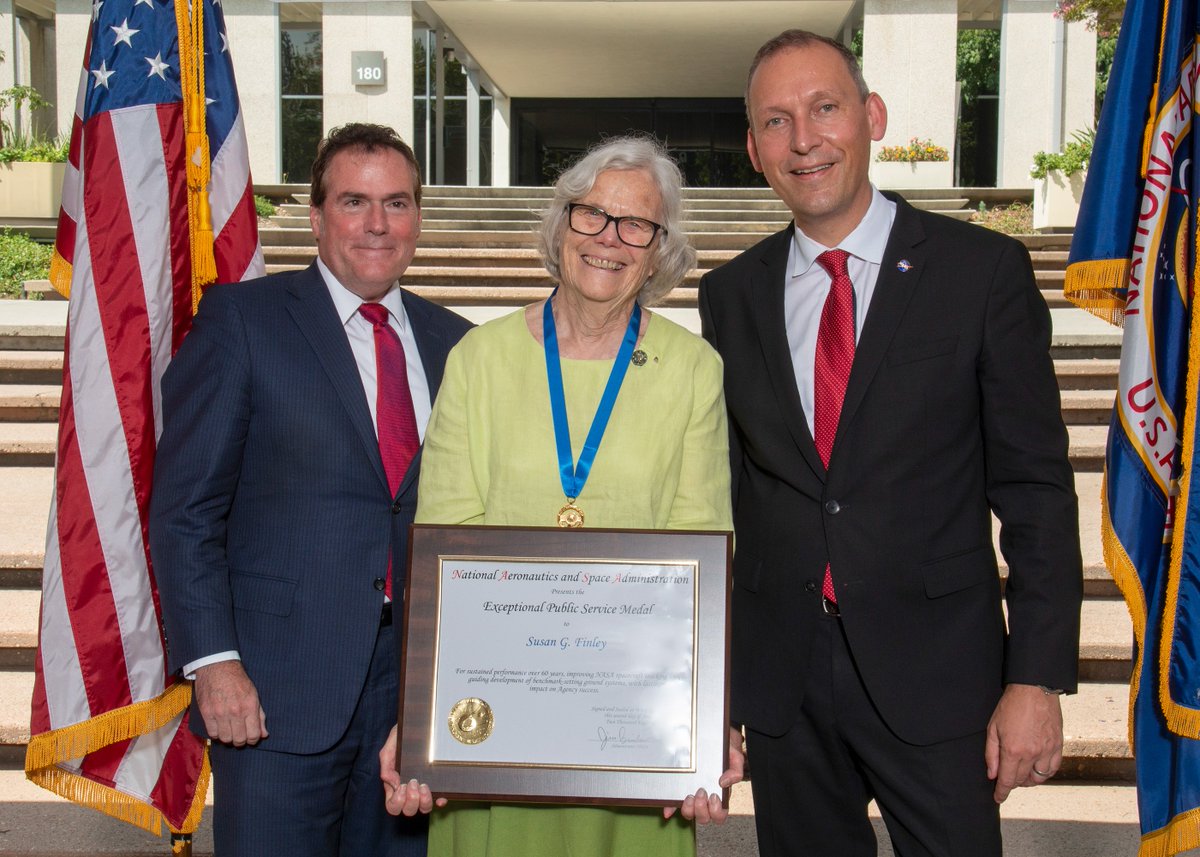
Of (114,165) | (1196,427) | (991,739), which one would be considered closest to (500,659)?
(991,739)

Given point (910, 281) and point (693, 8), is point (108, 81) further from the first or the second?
point (693, 8)

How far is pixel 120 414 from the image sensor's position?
9.02 ft

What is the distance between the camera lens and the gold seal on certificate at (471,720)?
6.79 feet

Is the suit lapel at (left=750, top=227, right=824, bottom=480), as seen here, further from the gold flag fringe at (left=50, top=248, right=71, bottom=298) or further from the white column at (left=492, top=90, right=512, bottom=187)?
the white column at (left=492, top=90, right=512, bottom=187)

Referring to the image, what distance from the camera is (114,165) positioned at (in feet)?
9.26

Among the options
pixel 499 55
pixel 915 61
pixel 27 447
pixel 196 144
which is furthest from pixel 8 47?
pixel 196 144

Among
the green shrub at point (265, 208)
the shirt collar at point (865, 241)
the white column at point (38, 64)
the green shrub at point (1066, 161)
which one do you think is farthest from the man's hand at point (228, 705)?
the white column at point (38, 64)

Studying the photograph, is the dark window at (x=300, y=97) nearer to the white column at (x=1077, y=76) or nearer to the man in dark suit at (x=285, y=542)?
the white column at (x=1077, y=76)

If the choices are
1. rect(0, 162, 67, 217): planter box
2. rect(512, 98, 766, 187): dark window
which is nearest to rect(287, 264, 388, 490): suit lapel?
rect(0, 162, 67, 217): planter box

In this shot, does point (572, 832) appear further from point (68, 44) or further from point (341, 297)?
point (68, 44)

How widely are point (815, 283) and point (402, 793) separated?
53.8 inches

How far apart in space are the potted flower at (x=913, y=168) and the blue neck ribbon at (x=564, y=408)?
41.2 feet

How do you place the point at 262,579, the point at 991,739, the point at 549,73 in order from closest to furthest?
the point at 991,739, the point at 262,579, the point at 549,73

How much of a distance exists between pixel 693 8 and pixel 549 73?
17.5 ft
